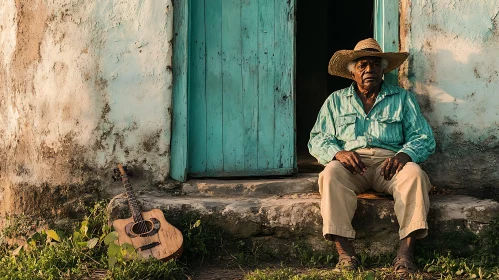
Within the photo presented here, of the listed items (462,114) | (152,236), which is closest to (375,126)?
(462,114)

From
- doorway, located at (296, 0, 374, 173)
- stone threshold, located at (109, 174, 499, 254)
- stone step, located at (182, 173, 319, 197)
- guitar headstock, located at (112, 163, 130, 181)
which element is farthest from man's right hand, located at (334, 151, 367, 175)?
doorway, located at (296, 0, 374, 173)

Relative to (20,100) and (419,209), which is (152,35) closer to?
(20,100)

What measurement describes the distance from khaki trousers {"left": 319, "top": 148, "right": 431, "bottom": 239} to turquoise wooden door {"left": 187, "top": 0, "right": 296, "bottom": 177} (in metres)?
1.15

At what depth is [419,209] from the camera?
4.29 m

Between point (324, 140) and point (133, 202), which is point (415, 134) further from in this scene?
point (133, 202)

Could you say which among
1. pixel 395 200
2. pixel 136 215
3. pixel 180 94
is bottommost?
pixel 136 215

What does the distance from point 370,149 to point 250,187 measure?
1054 mm

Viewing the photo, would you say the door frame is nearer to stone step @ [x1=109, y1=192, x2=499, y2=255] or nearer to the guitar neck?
stone step @ [x1=109, y1=192, x2=499, y2=255]

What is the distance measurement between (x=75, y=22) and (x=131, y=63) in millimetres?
582

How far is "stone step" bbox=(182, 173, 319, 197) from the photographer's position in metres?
5.27

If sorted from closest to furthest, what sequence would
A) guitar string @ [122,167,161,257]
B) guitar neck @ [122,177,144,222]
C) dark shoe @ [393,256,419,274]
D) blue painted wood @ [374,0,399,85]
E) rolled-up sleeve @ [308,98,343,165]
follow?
dark shoe @ [393,256,419,274] < guitar string @ [122,167,161,257] < guitar neck @ [122,177,144,222] < rolled-up sleeve @ [308,98,343,165] < blue painted wood @ [374,0,399,85]

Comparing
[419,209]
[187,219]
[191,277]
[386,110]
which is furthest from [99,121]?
[419,209]

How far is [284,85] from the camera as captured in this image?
18.4 feet

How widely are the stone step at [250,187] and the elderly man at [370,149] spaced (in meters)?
0.51
